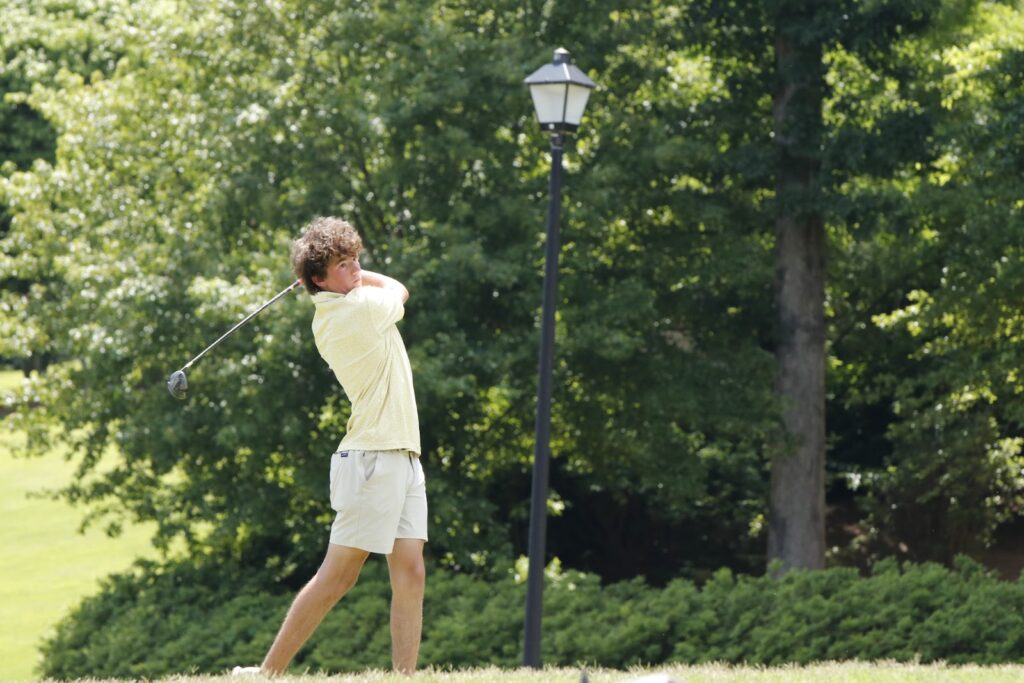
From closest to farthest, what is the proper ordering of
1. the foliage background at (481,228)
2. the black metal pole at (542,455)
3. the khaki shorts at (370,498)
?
the khaki shorts at (370,498), the black metal pole at (542,455), the foliage background at (481,228)

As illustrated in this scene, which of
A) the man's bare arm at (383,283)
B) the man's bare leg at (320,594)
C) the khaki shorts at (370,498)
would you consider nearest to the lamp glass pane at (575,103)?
the man's bare arm at (383,283)

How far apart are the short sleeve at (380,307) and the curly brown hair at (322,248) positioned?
0.51 ft

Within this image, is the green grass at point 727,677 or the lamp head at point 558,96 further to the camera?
the lamp head at point 558,96

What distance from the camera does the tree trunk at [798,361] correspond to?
1569cm

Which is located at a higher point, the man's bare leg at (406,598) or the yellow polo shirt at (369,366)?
the yellow polo shirt at (369,366)

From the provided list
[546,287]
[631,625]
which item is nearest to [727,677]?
[546,287]

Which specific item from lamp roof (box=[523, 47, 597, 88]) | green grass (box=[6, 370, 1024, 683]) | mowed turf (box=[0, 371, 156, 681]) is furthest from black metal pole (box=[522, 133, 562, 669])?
mowed turf (box=[0, 371, 156, 681])

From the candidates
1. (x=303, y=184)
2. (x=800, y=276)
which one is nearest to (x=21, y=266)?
(x=303, y=184)

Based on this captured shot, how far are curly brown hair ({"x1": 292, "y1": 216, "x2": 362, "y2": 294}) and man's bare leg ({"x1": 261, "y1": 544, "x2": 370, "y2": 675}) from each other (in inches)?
41.4

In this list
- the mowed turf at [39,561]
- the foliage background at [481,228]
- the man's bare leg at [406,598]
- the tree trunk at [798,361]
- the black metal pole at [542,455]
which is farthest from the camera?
the mowed turf at [39,561]

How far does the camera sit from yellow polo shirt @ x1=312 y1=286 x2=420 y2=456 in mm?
5691

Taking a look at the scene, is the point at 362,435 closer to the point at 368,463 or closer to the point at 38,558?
the point at 368,463

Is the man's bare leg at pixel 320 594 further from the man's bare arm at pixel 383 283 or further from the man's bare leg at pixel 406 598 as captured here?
the man's bare arm at pixel 383 283

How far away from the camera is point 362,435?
5699mm
